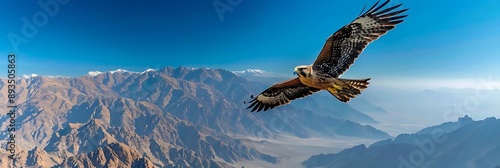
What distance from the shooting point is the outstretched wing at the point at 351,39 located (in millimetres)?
9797

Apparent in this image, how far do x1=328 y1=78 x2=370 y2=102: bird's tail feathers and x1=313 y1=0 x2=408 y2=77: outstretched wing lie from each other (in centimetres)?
33

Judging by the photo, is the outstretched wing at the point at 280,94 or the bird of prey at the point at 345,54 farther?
the outstretched wing at the point at 280,94

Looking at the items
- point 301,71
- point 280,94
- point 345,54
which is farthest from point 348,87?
point 280,94

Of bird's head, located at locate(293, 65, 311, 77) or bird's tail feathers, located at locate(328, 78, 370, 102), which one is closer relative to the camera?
bird's head, located at locate(293, 65, 311, 77)

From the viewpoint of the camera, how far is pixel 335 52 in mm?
10961

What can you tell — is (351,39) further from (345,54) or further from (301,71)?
(301,71)

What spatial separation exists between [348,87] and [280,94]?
10.5 ft

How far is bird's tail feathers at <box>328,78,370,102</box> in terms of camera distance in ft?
36.2

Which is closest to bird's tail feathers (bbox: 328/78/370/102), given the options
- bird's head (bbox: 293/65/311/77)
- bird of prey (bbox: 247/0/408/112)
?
bird of prey (bbox: 247/0/408/112)

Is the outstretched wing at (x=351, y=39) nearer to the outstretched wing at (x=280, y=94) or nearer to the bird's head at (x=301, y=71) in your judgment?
the bird's head at (x=301, y=71)

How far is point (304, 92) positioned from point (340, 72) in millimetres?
2411

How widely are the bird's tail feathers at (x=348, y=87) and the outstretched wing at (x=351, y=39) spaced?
0.33m

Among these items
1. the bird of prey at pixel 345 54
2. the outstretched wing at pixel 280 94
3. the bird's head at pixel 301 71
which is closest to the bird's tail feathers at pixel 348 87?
the bird of prey at pixel 345 54

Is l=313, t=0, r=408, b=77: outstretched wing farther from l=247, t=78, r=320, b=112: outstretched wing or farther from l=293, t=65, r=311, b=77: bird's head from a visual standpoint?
l=247, t=78, r=320, b=112: outstretched wing
